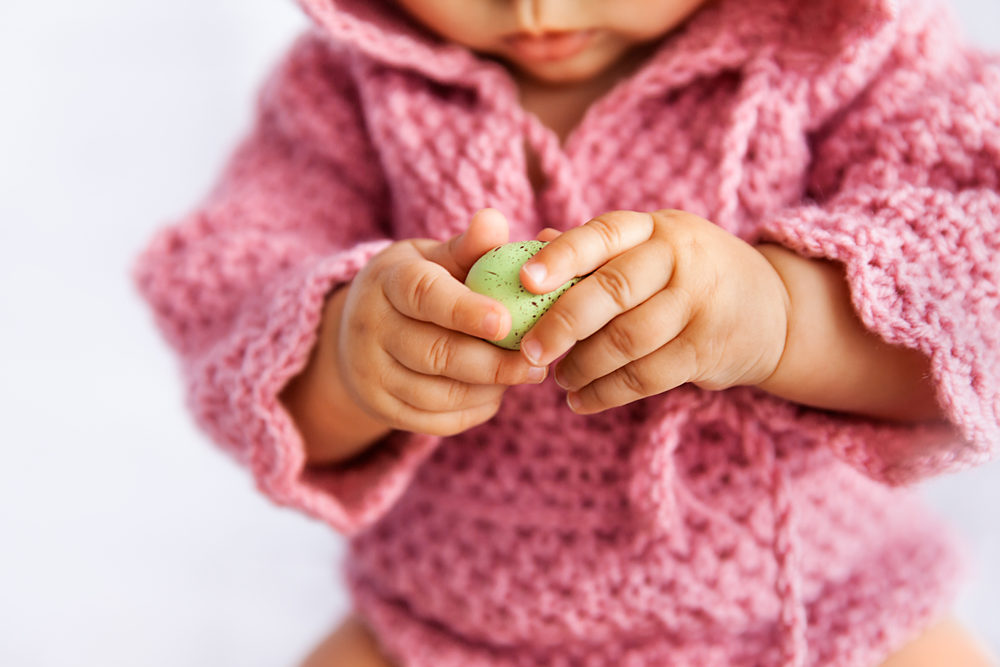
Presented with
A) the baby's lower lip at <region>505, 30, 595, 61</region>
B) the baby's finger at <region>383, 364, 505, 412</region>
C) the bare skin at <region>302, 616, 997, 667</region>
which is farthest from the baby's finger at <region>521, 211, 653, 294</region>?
the bare skin at <region>302, 616, 997, 667</region>

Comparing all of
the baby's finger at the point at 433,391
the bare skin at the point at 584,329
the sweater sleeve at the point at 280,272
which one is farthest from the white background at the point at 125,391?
the baby's finger at the point at 433,391

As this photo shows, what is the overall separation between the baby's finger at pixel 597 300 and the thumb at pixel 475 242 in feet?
0.24

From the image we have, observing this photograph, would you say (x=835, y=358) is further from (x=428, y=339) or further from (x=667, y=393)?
(x=428, y=339)

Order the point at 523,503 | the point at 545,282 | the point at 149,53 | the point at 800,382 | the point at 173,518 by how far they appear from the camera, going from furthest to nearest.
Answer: the point at 149,53 < the point at 173,518 < the point at 523,503 < the point at 800,382 < the point at 545,282

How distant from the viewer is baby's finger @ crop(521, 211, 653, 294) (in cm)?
60

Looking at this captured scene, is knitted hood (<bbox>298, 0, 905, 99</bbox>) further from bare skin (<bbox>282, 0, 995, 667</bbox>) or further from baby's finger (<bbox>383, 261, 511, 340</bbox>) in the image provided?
baby's finger (<bbox>383, 261, 511, 340</bbox>)

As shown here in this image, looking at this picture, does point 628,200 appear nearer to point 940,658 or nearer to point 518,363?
point 518,363

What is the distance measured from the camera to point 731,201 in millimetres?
790

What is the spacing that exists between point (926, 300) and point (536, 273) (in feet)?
0.94

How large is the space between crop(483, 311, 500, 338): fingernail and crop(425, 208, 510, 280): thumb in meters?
0.08

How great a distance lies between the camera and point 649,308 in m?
0.63

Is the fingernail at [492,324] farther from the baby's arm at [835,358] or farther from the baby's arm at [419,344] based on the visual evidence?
the baby's arm at [835,358]

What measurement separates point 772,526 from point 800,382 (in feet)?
0.46

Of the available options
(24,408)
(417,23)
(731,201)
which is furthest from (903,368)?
(24,408)
